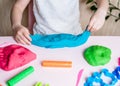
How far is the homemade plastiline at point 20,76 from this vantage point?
0.57 m

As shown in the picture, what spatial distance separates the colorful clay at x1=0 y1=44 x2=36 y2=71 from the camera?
63 cm

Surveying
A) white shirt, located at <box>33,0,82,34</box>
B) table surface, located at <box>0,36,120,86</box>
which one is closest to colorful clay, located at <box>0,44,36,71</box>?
table surface, located at <box>0,36,120,86</box>

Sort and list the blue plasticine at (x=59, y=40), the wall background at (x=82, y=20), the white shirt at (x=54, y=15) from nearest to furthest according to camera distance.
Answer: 1. the blue plasticine at (x=59, y=40)
2. the white shirt at (x=54, y=15)
3. the wall background at (x=82, y=20)

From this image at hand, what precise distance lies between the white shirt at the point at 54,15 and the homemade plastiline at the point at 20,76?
1.07 ft

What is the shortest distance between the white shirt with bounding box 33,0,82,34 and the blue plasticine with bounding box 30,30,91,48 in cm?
20

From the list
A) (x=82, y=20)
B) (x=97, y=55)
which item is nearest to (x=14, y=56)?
(x=97, y=55)

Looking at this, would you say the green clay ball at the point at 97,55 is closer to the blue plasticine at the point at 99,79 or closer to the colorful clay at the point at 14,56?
the blue plasticine at the point at 99,79

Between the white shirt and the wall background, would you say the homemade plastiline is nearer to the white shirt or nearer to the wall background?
the white shirt

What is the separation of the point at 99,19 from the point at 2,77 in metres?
0.36

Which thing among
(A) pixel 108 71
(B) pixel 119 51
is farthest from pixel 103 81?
(B) pixel 119 51

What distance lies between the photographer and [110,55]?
68 centimetres

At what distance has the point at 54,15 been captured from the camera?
36.2 inches

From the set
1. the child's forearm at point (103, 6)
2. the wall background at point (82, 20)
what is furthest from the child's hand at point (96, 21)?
the wall background at point (82, 20)

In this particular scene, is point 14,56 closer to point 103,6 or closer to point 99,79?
point 99,79
